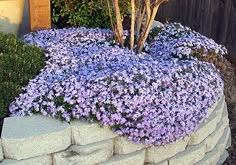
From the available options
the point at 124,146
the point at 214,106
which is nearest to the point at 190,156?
the point at 214,106

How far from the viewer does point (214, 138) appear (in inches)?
142

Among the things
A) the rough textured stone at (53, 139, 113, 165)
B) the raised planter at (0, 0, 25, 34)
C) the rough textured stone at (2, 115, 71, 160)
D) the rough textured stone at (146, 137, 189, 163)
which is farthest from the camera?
the raised planter at (0, 0, 25, 34)

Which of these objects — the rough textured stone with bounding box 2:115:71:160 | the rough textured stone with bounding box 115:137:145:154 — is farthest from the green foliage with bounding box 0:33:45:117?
the rough textured stone with bounding box 115:137:145:154

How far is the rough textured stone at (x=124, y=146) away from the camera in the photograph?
9.95 feet

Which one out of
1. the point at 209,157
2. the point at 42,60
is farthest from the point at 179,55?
the point at 42,60

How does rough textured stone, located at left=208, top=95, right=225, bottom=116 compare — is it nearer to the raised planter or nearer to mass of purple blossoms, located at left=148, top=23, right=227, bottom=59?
mass of purple blossoms, located at left=148, top=23, right=227, bottom=59

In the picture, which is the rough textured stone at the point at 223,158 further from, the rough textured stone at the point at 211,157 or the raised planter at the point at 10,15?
the raised planter at the point at 10,15

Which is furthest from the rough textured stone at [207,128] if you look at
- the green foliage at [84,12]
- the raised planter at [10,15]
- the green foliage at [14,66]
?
the raised planter at [10,15]

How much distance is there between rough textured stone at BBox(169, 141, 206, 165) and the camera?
3.30 metres

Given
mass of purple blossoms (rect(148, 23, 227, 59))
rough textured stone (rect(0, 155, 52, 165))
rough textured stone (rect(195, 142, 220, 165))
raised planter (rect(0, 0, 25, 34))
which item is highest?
raised planter (rect(0, 0, 25, 34))

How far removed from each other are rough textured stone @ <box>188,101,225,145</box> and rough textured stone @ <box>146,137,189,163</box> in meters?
0.09

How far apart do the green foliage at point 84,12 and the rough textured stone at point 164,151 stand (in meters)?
1.89

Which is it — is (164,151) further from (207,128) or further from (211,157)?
(211,157)

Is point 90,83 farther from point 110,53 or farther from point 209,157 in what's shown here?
point 209,157
